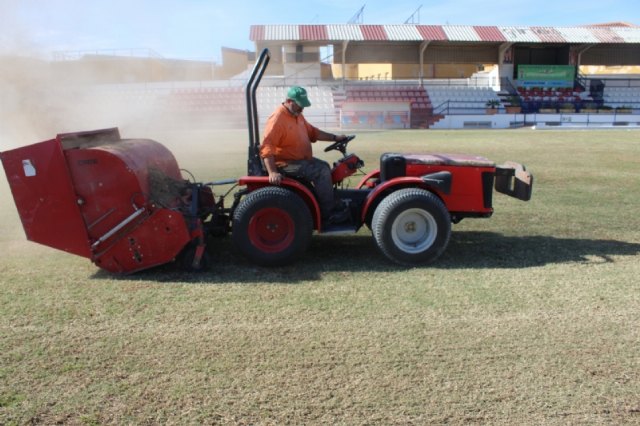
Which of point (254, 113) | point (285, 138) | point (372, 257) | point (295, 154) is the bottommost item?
point (372, 257)

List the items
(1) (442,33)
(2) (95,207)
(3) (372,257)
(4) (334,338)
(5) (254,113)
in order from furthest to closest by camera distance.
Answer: (1) (442,33) < (3) (372,257) < (5) (254,113) < (2) (95,207) < (4) (334,338)

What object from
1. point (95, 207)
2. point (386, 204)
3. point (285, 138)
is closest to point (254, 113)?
point (285, 138)

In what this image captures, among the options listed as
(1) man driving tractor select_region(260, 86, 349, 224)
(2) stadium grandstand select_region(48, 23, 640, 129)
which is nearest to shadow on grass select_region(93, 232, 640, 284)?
(1) man driving tractor select_region(260, 86, 349, 224)

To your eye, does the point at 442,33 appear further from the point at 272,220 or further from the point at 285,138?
the point at 272,220

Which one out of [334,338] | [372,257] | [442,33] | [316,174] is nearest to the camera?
[334,338]

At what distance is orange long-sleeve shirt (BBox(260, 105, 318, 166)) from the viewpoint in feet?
15.3

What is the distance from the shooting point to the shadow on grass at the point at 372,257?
458 centimetres

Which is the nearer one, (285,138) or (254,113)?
(285,138)

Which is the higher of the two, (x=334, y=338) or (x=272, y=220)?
(x=272, y=220)

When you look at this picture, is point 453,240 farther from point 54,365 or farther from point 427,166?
point 54,365

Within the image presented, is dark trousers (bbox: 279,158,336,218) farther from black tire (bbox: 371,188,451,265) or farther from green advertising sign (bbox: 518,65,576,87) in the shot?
green advertising sign (bbox: 518,65,576,87)

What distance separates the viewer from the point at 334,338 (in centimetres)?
337

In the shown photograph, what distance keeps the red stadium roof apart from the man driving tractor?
1240 inches

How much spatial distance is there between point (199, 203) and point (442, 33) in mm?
35581
